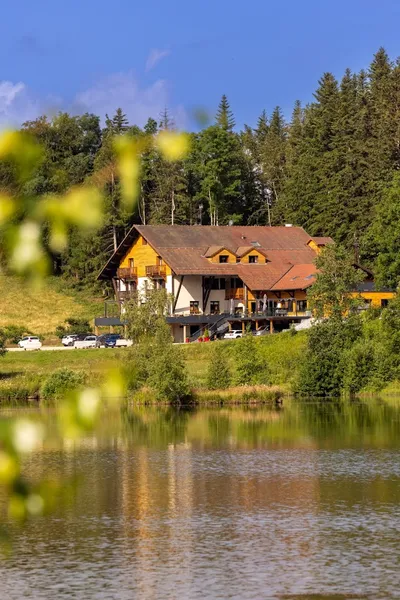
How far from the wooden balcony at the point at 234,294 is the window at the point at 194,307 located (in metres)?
2.92

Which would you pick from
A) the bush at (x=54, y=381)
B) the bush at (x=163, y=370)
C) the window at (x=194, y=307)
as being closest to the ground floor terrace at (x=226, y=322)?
the window at (x=194, y=307)

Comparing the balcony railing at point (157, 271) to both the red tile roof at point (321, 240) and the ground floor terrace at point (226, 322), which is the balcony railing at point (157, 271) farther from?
the red tile roof at point (321, 240)

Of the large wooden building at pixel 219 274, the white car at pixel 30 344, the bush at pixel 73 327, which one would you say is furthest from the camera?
the bush at pixel 73 327

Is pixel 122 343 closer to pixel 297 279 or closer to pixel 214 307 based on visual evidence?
pixel 214 307

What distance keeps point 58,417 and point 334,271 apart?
70609 mm

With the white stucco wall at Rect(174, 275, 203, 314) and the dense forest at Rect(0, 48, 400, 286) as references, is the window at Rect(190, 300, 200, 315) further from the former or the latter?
the dense forest at Rect(0, 48, 400, 286)

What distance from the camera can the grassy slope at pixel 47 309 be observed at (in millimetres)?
101062

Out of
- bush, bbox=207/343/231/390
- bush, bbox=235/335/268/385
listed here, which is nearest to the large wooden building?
bush, bbox=235/335/268/385

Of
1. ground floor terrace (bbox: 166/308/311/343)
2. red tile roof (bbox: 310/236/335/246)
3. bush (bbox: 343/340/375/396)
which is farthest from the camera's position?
red tile roof (bbox: 310/236/335/246)

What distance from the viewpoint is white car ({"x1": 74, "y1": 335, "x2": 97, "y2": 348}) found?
87.7 meters

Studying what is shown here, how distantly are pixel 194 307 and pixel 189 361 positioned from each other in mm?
16362

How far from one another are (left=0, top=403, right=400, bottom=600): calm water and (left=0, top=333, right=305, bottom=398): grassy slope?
16868 millimetres

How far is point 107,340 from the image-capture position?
8862 centimetres

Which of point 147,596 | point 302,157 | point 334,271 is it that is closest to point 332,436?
point 334,271
